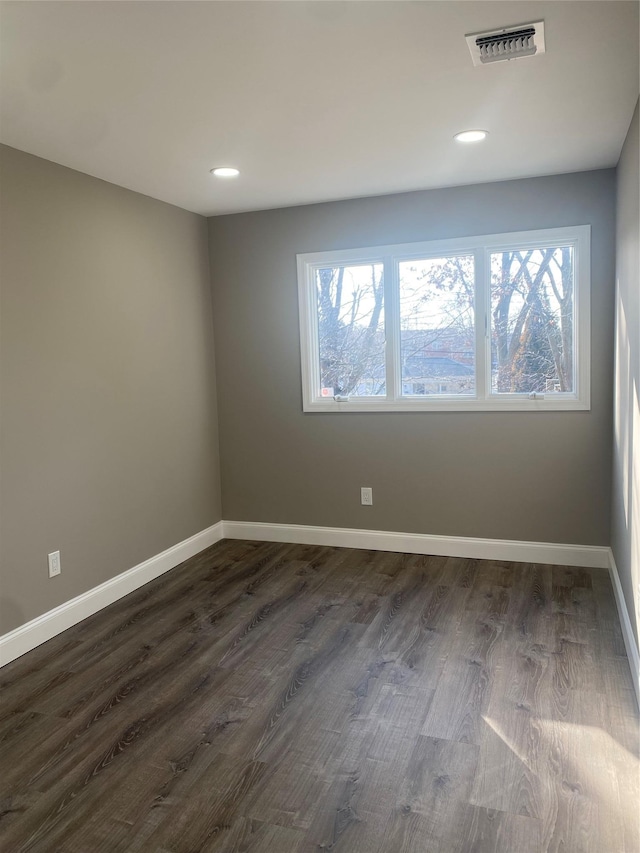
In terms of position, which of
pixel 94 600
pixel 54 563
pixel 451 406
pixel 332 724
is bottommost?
pixel 332 724

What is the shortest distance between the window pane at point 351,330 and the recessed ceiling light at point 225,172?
1126mm

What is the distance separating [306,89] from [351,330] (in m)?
2.16

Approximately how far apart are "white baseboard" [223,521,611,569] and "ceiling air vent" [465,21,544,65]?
288 cm

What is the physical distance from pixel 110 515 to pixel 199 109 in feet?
7.39

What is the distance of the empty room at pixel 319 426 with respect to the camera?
204 cm

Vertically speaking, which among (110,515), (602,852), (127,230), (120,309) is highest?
(127,230)

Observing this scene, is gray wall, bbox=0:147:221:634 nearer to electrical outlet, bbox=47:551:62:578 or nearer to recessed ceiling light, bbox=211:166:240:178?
electrical outlet, bbox=47:551:62:578

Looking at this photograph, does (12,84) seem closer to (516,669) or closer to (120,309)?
(120,309)

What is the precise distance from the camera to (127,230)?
3834 mm

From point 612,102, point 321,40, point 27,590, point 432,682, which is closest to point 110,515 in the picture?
point 27,590

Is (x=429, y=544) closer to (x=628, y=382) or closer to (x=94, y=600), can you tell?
(x=628, y=382)

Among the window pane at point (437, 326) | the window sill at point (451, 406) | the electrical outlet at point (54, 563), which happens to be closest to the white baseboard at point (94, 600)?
the electrical outlet at point (54, 563)

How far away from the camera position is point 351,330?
450 centimetres

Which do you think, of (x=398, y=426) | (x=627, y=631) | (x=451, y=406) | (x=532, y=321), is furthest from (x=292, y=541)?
(x=627, y=631)
